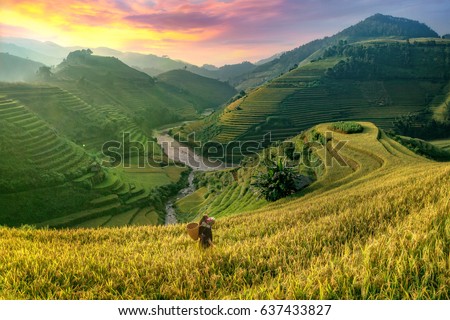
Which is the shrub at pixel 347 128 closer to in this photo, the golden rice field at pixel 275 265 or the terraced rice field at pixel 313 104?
the golden rice field at pixel 275 265

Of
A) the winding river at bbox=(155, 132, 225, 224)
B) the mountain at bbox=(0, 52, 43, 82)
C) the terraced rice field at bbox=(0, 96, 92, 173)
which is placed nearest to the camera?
the terraced rice field at bbox=(0, 96, 92, 173)

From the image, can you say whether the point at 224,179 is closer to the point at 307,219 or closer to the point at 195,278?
the point at 307,219

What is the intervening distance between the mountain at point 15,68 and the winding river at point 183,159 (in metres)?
100

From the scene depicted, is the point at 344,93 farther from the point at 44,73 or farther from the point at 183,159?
the point at 44,73

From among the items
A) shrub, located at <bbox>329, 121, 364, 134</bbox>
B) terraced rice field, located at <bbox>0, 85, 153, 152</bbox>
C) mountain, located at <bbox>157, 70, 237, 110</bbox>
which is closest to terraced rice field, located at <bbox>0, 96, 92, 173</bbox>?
terraced rice field, located at <bbox>0, 85, 153, 152</bbox>

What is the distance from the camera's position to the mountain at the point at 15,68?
15288 centimetres

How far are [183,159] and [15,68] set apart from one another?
136 metres

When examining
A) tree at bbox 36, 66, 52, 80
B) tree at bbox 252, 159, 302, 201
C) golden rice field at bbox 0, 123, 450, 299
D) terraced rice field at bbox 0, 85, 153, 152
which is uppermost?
tree at bbox 36, 66, 52, 80

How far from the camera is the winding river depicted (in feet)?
169

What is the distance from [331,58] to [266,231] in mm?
132149

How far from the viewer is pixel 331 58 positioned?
415ft

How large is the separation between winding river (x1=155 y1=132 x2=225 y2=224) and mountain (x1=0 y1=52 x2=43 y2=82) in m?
100

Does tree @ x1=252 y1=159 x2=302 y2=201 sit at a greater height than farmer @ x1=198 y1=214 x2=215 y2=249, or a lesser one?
lesser

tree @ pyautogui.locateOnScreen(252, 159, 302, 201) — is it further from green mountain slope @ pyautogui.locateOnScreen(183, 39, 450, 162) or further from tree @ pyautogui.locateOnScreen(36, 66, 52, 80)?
tree @ pyautogui.locateOnScreen(36, 66, 52, 80)
